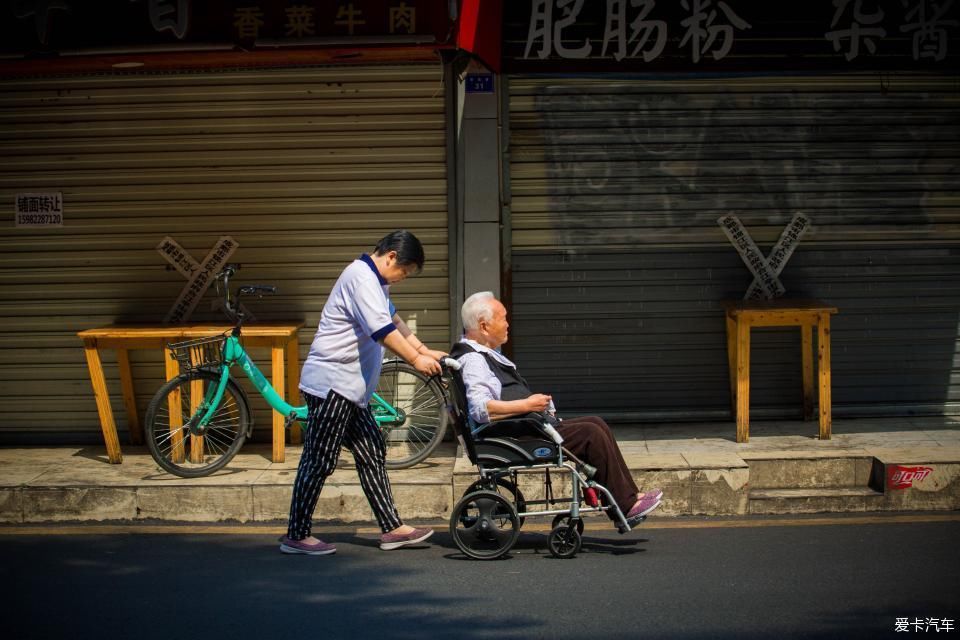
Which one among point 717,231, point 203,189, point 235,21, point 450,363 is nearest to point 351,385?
point 450,363

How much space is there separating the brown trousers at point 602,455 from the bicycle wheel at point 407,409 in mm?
2026

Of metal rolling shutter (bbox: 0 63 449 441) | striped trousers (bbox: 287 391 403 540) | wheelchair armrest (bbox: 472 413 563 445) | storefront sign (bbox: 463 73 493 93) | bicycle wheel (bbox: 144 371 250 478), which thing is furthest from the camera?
metal rolling shutter (bbox: 0 63 449 441)

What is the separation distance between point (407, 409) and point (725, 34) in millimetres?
3840

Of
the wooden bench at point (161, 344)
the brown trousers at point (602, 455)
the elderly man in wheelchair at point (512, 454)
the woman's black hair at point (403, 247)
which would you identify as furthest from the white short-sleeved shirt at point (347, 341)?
the wooden bench at point (161, 344)

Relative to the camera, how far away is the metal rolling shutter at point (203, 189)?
9008 millimetres

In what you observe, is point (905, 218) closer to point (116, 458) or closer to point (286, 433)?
point (286, 433)

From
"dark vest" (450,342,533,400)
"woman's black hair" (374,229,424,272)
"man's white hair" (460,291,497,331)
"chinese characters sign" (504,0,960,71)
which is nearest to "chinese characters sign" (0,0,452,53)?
"chinese characters sign" (504,0,960,71)

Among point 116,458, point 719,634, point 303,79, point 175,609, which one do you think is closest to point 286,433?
point 116,458

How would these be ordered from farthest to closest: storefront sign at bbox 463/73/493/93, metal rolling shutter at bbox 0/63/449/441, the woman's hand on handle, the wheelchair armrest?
metal rolling shutter at bbox 0/63/449/441 < storefront sign at bbox 463/73/493/93 < the wheelchair armrest < the woman's hand on handle

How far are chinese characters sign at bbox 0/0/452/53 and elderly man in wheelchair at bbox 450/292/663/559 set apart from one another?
2.48 meters

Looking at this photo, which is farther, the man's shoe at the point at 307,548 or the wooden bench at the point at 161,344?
the wooden bench at the point at 161,344

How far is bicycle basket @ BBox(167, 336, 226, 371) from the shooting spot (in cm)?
816

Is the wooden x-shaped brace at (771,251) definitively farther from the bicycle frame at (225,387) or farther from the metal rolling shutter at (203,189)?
the bicycle frame at (225,387)

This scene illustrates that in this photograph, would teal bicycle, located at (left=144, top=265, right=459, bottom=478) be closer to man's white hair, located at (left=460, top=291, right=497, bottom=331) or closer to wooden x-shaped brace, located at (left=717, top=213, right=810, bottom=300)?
man's white hair, located at (left=460, top=291, right=497, bottom=331)
